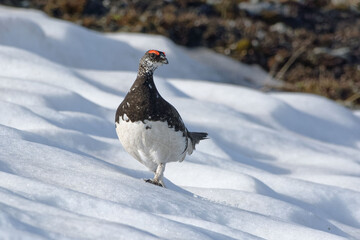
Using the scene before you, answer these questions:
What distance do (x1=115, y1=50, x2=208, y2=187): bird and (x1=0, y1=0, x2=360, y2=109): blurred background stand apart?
8.63 metres

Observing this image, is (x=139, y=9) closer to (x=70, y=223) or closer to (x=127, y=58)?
(x=127, y=58)

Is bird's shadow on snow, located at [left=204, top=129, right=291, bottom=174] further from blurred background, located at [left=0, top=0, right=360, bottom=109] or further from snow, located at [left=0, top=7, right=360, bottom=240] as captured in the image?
blurred background, located at [left=0, top=0, right=360, bottom=109]

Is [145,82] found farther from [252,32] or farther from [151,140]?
[252,32]

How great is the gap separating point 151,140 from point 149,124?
138 millimetres

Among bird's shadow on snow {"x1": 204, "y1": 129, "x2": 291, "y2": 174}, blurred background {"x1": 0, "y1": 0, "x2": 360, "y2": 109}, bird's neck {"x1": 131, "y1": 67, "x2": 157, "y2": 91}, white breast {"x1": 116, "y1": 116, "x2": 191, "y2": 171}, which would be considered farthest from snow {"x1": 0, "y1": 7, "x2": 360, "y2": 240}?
blurred background {"x1": 0, "y1": 0, "x2": 360, "y2": 109}

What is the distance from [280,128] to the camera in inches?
348

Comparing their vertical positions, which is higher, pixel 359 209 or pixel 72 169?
pixel 359 209

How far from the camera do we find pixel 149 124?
4176 millimetres

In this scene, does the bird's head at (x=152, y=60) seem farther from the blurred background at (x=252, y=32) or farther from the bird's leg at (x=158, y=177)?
the blurred background at (x=252, y=32)

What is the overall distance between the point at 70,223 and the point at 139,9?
1350 cm

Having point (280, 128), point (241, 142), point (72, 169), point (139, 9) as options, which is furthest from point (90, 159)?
point (139, 9)

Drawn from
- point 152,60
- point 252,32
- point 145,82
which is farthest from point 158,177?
point 252,32

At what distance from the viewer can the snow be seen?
300cm

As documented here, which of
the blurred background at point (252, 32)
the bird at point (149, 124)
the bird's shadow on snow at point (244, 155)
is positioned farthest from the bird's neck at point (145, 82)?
the blurred background at point (252, 32)
